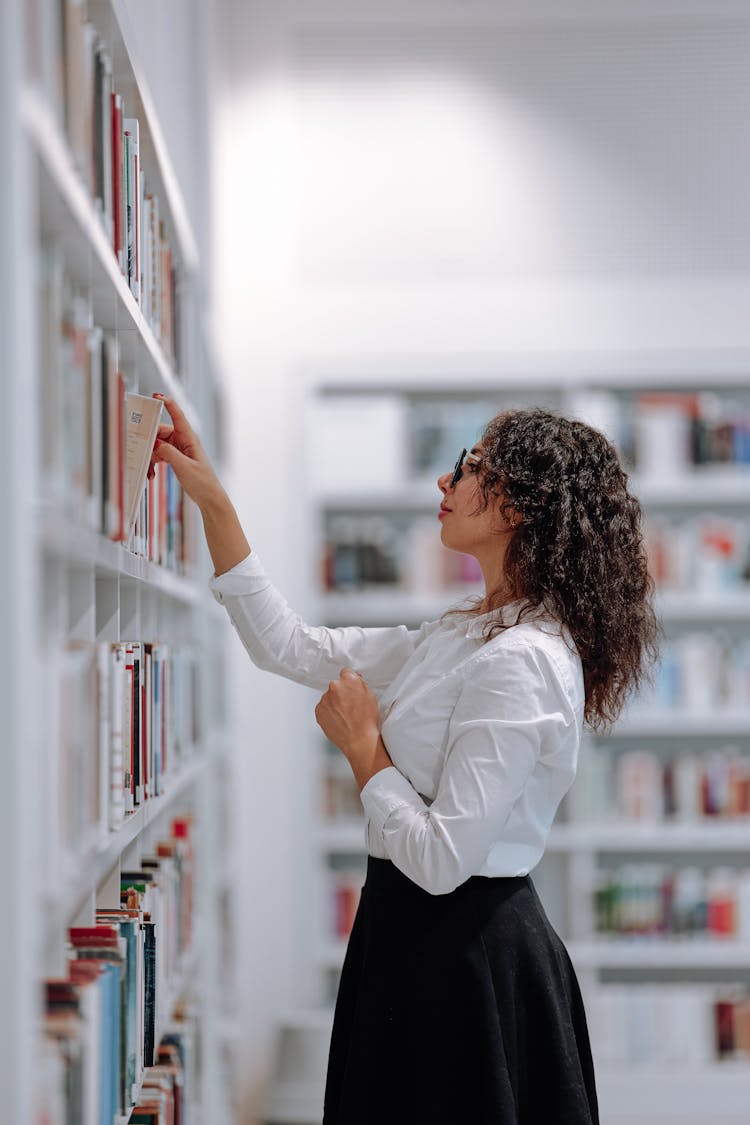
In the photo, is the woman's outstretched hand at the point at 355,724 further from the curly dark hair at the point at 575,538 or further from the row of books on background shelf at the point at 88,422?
the row of books on background shelf at the point at 88,422

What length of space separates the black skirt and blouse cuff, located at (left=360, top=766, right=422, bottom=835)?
115mm

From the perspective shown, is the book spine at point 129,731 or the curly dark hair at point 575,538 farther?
the curly dark hair at point 575,538

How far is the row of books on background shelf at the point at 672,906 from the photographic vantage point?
3770 mm

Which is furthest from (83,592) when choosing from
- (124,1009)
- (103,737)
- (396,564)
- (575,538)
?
(396,564)

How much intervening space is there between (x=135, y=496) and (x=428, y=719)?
476mm

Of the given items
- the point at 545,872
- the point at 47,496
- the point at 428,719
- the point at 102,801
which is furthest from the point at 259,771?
the point at 47,496

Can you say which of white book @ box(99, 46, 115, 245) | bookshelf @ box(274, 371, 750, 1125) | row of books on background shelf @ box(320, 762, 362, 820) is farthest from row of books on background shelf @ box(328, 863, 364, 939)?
white book @ box(99, 46, 115, 245)

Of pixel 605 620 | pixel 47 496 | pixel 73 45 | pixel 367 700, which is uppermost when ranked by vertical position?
pixel 73 45

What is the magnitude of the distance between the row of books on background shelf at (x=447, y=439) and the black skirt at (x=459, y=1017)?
2368mm

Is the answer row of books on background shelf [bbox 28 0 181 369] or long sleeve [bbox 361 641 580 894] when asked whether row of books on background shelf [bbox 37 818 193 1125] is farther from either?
row of books on background shelf [bbox 28 0 181 369]

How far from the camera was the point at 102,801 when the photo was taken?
128 centimetres

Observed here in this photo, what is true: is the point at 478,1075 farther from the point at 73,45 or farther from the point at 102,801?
the point at 73,45

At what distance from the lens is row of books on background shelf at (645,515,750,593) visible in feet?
12.6

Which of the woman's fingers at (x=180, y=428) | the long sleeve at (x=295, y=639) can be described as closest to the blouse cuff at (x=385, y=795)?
the long sleeve at (x=295, y=639)
